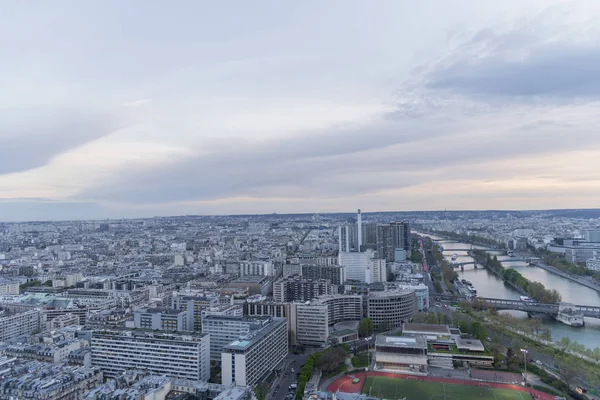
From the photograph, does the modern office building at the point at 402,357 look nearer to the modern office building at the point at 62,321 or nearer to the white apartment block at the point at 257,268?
the modern office building at the point at 62,321

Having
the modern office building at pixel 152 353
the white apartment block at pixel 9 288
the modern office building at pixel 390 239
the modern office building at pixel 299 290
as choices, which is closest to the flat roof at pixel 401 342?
the modern office building at pixel 152 353

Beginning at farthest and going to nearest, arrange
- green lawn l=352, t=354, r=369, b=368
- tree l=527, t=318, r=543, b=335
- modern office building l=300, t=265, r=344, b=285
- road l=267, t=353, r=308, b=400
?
modern office building l=300, t=265, r=344, b=285 < tree l=527, t=318, r=543, b=335 < green lawn l=352, t=354, r=369, b=368 < road l=267, t=353, r=308, b=400

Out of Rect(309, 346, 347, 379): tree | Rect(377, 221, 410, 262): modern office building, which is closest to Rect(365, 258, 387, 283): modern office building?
Rect(377, 221, 410, 262): modern office building

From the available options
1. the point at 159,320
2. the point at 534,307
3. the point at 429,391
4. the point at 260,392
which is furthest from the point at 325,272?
the point at 260,392

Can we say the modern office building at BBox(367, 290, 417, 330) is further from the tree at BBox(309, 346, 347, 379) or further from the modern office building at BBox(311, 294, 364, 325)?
the tree at BBox(309, 346, 347, 379)

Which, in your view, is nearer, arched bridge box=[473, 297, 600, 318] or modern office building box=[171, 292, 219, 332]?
modern office building box=[171, 292, 219, 332]

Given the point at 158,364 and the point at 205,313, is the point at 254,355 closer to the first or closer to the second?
the point at 158,364

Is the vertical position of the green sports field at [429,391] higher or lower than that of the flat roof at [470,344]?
lower

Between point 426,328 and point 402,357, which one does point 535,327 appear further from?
point 402,357

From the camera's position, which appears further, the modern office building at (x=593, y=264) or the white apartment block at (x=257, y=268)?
the modern office building at (x=593, y=264)
